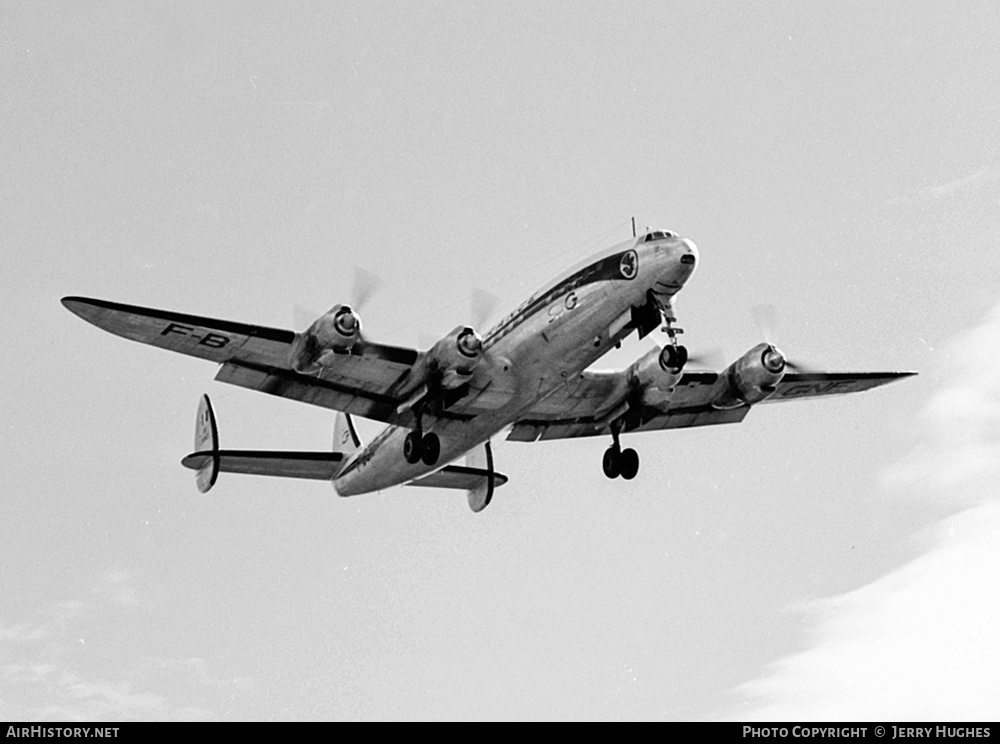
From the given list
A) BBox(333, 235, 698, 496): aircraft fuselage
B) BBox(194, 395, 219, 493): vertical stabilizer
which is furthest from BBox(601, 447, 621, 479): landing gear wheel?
BBox(194, 395, 219, 493): vertical stabilizer

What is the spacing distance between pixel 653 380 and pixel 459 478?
6574mm

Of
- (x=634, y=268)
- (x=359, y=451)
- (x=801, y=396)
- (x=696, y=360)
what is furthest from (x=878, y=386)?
(x=359, y=451)

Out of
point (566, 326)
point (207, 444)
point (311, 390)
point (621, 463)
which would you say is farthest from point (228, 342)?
point (621, 463)

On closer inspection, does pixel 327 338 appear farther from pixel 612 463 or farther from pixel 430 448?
pixel 612 463

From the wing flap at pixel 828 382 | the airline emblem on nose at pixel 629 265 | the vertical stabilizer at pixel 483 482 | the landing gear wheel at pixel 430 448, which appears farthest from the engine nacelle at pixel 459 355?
the wing flap at pixel 828 382

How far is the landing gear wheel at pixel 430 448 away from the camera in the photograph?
30.6 metres

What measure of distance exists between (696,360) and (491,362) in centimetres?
540

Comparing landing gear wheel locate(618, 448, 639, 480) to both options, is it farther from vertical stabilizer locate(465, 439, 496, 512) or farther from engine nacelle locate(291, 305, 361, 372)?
engine nacelle locate(291, 305, 361, 372)

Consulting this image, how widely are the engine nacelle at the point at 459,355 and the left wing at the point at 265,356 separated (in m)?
1.07

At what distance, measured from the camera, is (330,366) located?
92.8 feet
